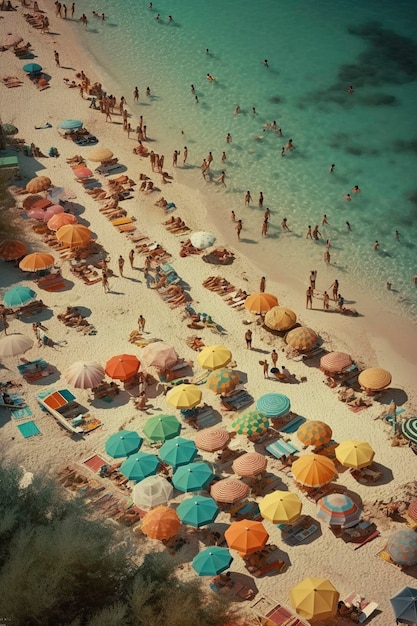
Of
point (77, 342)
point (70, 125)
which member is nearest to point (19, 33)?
point (70, 125)

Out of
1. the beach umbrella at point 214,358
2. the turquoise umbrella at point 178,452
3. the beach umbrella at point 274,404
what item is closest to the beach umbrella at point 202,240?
the beach umbrella at point 214,358

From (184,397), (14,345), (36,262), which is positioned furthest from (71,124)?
(184,397)

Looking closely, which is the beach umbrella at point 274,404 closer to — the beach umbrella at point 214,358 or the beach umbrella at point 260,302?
the beach umbrella at point 214,358

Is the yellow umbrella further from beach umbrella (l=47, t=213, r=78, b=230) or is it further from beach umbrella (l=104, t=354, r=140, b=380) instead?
beach umbrella (l=47, t=213, r=78, b=230)

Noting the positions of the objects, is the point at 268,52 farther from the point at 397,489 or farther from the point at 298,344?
the point at 397,489

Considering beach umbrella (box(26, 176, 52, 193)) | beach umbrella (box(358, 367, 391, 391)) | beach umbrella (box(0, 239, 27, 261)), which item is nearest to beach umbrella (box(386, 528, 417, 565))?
beach umbrella (box(358, 367, 391, 391))

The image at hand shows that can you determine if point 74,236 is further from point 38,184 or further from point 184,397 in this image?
point 184,397

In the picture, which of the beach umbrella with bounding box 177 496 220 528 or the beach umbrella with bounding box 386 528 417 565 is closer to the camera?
the beach umbrella with bounding box 386 528 417 565
